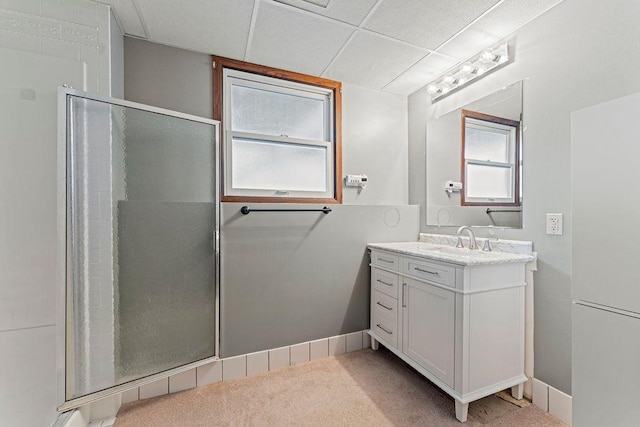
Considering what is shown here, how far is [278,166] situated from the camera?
2.29 m

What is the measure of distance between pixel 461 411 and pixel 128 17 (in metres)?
2.94

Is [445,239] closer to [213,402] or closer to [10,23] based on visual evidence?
[213,402]

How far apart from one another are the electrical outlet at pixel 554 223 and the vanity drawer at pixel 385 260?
913mm

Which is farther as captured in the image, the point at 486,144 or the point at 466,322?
the point at 486,144

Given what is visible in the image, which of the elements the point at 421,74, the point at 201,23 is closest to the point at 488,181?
the point at 421,74

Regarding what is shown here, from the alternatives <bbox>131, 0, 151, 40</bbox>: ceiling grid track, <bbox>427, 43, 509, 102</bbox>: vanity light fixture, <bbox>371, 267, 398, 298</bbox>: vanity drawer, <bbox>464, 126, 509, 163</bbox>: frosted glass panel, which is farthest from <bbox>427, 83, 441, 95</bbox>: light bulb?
<bbox>131, 0, 151, 40</bbox>: ceiling grid track

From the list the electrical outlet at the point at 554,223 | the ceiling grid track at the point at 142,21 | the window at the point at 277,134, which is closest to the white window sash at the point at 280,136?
the window at the point at 277,134

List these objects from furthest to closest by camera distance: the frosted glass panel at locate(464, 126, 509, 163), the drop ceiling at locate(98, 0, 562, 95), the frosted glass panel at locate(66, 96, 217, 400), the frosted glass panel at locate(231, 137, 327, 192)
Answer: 1. the frosted glass panel at locate(231, 137, 327, 192)
2. the frosted glass panel at locate(464, 126, 509, 163)
3. the drop ceiling at locate(98, 0, 562, 95)
4. the frosted glass panel at locate(66, 96, 217, 400)

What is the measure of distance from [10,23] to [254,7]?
1220 mm

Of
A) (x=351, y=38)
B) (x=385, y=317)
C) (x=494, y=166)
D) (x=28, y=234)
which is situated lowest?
(x=385, y=317)

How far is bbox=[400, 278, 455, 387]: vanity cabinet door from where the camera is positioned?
5.12ft

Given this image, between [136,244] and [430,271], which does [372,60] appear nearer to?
[430,271]

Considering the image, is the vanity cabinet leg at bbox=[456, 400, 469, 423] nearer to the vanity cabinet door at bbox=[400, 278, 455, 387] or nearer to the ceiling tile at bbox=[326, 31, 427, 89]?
the vanity cabinet door at bbox=[400, 278, 455, 387]

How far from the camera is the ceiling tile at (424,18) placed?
154cm
